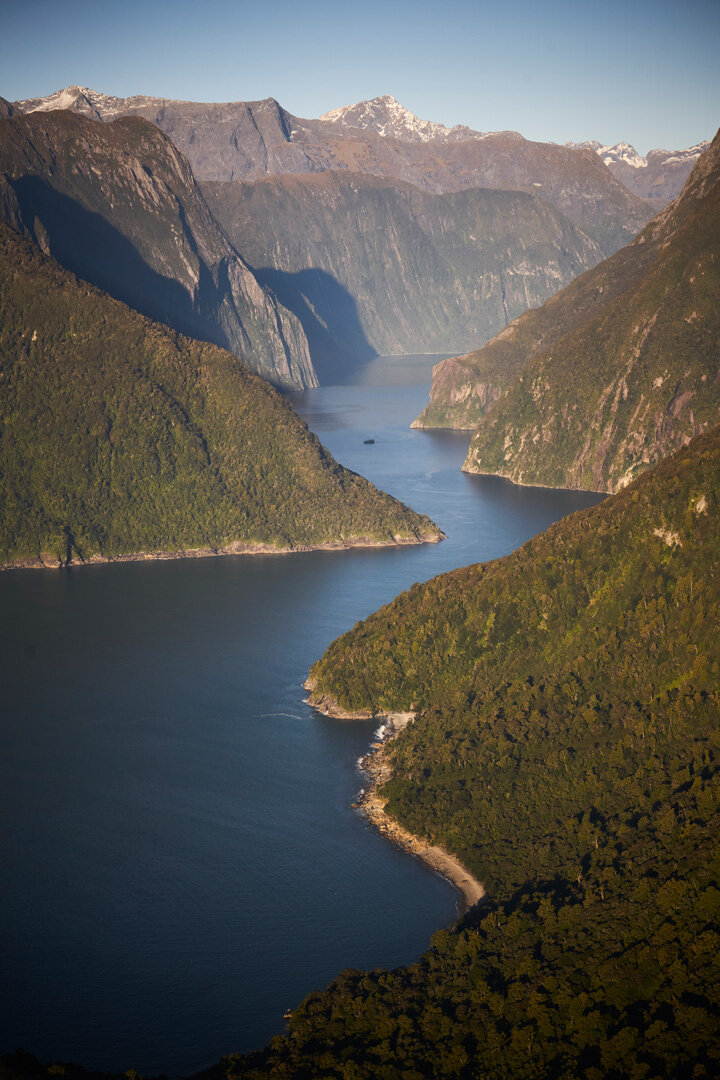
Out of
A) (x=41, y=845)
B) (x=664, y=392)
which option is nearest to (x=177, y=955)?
(x=41, y=845)

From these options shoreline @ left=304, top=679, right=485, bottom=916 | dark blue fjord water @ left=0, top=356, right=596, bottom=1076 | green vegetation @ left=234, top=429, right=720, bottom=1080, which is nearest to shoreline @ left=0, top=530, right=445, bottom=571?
dark blue fjord water @ left=0, top=356, right=596, bottom=1076

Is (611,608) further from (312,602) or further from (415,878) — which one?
(312,602)

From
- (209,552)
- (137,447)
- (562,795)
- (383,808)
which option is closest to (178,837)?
(383,808)

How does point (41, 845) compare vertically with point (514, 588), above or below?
below

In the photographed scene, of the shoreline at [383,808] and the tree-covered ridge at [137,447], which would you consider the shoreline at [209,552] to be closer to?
the tree-covered ridge at [137,447]

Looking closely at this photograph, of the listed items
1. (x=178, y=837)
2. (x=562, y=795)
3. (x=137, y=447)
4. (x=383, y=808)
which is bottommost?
(x=178, y=837)

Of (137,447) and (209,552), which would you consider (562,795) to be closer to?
Result: (209,552)
